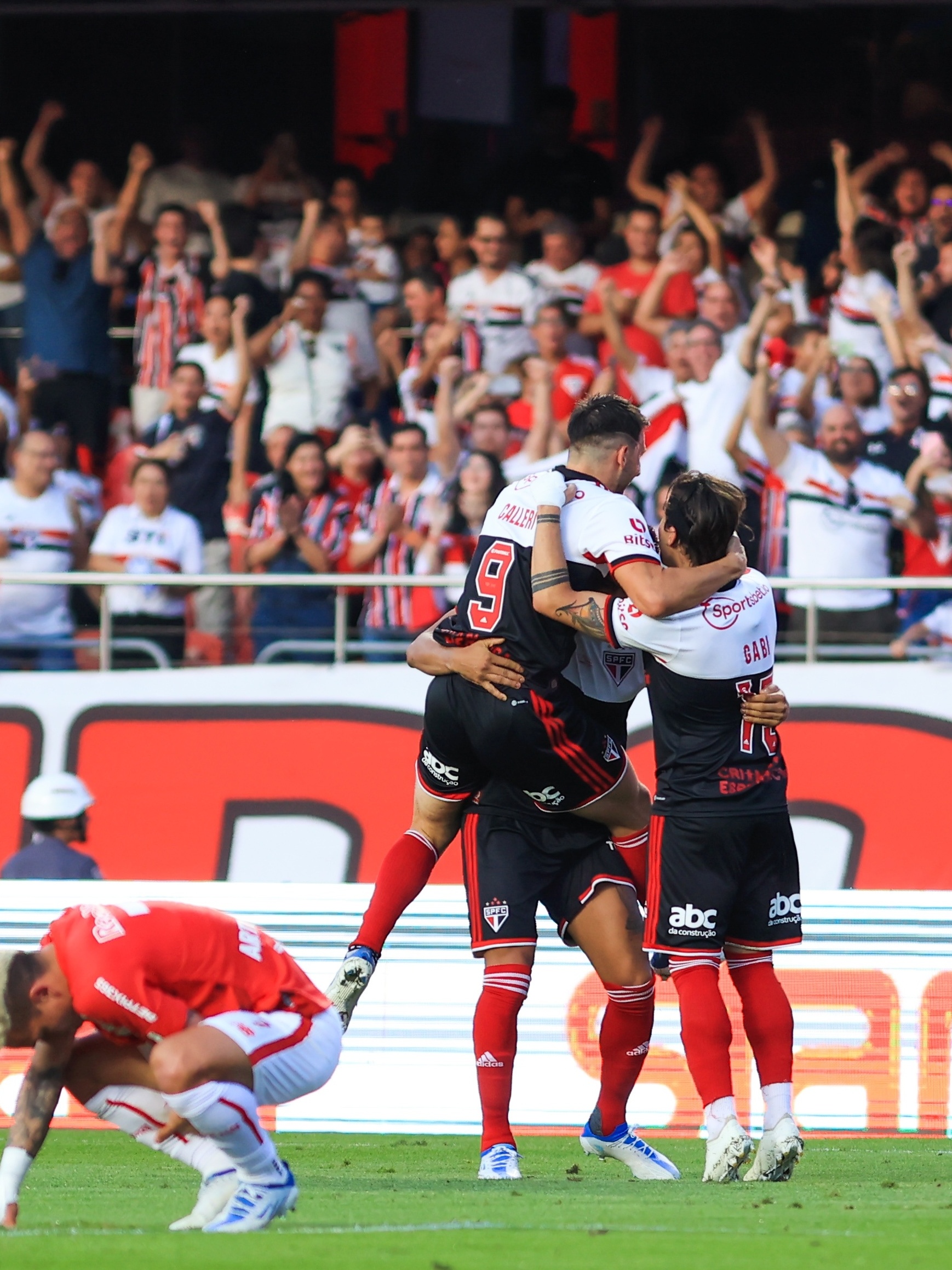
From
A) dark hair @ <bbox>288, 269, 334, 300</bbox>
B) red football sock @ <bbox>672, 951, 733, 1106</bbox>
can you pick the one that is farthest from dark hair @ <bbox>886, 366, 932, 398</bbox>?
red football sock @ <bbox>672, 951, 733, 1106</bbox>

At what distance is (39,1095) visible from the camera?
204 inches

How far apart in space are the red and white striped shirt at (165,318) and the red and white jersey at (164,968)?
358 inches

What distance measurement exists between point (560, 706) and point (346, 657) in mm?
4840

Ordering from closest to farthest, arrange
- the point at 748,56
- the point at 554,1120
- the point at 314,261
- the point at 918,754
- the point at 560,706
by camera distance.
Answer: the point at 560,706, the point at 554,1120, the point at 918,754, the point at 314,261, the point at 748,56

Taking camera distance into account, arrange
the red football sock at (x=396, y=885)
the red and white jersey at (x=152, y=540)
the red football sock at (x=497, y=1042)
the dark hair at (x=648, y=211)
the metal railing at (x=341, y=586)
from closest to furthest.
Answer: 1. the red football sock at (x=497, y=1042)
2. the red football sock at (x=396, y=885)
3. the metal railing at (x=341, y=586)
4. the red and white jersey at (x=152, y=540)
5. the dark hair at (x=648, y=211)

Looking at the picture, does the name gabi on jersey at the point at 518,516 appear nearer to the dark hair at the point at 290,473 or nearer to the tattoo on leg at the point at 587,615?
the tattoo on leg at the point at 587,615

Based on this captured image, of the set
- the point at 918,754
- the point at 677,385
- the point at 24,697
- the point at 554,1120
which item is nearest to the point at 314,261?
the point at 677,385

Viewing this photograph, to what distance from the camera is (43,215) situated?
A: 14.9 m

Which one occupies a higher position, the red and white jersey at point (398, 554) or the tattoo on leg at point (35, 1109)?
the red and white jersey at point (398, 554)

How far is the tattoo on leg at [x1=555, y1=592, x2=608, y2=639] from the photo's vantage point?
6.49 m

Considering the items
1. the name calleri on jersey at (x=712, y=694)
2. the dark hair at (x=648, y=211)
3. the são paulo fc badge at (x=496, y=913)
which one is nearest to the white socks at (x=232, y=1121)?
the são paulo fc badge at (x=496, y=913)

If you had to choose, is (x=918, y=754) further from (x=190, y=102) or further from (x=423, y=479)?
(x=190, y=102)

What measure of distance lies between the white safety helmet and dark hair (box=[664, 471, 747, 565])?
531 centimetres

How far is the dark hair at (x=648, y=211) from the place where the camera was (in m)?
13.7
